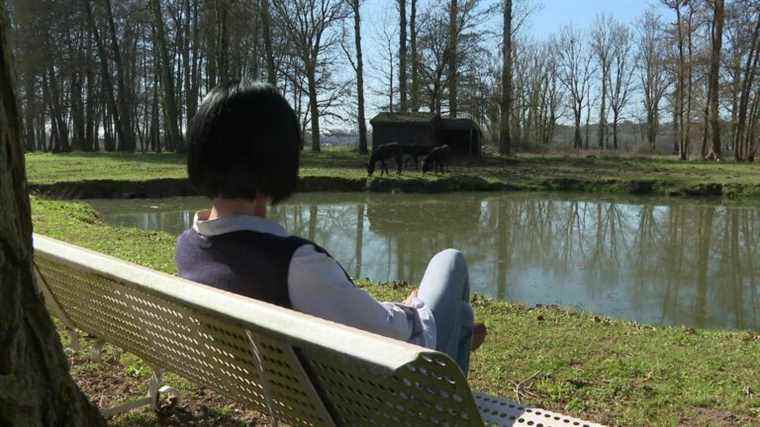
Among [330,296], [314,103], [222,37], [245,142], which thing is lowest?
[330,296]

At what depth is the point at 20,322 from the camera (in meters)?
1.56

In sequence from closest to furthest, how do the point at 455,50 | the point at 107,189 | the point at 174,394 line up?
1. the point at 174,394
2. the point at 107,189
3. the point at 455,50

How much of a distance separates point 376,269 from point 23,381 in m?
7.18

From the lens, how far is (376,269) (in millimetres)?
8664

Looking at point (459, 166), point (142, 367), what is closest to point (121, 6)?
point (459, 166)

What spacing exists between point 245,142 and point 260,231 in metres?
0.25

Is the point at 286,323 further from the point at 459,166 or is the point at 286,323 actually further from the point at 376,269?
the point at 459,166

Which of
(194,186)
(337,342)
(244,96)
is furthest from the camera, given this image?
(194,186)

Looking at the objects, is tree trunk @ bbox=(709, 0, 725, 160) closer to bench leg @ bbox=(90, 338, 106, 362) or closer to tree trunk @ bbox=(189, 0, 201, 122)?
tree trunk @ bbox=(189, 0, 201, 122)

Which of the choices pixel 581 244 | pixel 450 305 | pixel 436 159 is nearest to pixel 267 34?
pixel 436 159

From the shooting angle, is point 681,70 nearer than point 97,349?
No

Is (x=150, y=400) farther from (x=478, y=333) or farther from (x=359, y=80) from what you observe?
(x=359, y=80)

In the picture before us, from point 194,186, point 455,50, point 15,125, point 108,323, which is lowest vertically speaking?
point 108,323

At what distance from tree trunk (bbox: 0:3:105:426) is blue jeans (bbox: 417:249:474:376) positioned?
3.53ft
